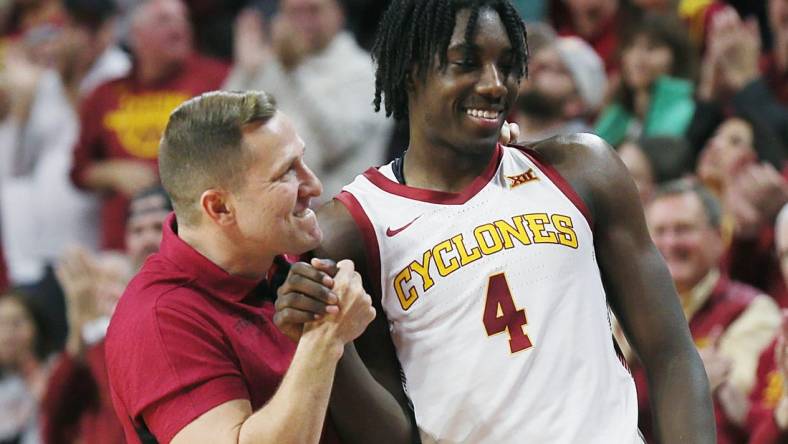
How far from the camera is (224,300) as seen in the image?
3215 millimetres

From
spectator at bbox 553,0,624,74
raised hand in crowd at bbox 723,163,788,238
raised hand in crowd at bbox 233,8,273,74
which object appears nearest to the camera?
raised hand in crowd at bbox 723,163,788,238

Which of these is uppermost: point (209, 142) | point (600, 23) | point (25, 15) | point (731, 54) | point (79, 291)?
point (209, 142)

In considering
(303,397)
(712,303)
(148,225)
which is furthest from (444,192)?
(148,225)

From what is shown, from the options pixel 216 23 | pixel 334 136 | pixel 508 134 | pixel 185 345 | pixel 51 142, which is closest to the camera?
pixel 185 345

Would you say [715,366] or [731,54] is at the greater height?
[731,54]

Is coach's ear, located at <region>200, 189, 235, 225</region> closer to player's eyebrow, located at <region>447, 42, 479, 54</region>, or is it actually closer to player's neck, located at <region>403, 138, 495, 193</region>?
player's neck, located at <region>403, 138, 495, 193</region>

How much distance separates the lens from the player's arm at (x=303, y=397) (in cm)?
292

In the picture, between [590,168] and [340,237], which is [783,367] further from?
[340,237]

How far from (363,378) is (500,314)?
1.10ft

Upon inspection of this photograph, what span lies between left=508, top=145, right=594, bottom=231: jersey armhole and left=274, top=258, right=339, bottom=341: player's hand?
2.12ft

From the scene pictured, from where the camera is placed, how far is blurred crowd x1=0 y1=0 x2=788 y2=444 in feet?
18.0

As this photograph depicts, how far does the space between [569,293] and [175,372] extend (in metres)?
0.89

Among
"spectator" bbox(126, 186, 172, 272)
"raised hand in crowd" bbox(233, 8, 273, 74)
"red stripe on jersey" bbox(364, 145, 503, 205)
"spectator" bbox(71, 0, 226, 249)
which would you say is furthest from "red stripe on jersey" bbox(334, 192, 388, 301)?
"spectator" bbox(71, 0, 226, 249)

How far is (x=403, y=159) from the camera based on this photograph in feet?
11.5
